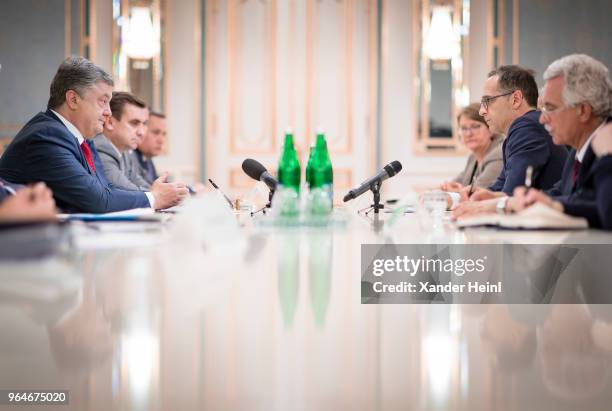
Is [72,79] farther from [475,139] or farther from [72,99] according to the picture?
[475,139]

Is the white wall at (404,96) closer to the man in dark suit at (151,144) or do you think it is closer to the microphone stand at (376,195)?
the man in dark suit at (151,144)

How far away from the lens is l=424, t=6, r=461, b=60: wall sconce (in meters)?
6.56

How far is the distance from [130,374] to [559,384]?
0.61 m

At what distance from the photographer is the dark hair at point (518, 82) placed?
340cm

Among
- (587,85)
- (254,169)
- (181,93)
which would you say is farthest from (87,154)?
(181,93)

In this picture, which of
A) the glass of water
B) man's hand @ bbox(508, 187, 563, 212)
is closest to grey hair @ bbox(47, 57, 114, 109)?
the glass of water

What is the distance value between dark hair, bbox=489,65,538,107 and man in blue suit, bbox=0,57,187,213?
1610 millimetres

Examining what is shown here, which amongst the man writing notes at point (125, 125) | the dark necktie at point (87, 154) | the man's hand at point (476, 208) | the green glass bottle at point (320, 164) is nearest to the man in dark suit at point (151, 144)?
the man writing notes at point (125, 125)

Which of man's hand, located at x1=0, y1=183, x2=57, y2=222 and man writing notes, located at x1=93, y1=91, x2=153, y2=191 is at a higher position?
man writing notes, located at x1=93, y1=91, x2=153, y2=191

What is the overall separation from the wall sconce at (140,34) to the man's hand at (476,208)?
4.84 meters

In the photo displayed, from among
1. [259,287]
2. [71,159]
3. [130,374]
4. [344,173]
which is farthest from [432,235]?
[344,173]

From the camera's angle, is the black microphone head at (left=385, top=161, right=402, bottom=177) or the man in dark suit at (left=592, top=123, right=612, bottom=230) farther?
the black microphone head at (left=385, top=161, right=402, bottom=177)

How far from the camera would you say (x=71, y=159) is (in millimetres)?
2955

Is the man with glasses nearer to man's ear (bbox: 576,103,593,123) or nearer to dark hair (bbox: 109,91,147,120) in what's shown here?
man's ear (bbox: 576,103,593,123)
